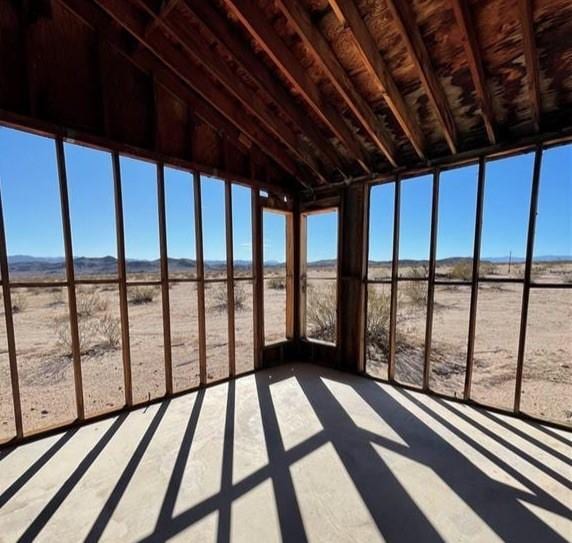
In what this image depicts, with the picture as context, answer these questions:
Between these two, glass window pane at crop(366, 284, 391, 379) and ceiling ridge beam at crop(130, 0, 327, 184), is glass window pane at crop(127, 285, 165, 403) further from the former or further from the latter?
glass window pane at crop(366, 284, 391, 379)

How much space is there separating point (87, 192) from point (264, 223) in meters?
2.44

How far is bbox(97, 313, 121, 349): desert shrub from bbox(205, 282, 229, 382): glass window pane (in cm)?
216

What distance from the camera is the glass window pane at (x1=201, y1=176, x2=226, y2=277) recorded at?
3.86 meters

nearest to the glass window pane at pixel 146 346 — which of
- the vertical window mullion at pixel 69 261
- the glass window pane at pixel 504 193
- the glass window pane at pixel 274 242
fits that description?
the vertical window mullion at pixel 69 261

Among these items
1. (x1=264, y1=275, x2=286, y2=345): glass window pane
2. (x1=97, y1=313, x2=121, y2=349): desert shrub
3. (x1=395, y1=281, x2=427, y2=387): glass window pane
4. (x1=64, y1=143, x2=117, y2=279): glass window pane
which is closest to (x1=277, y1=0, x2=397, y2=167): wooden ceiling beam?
(x1=64, y1=143, x2=117, y2=279): glass window pane

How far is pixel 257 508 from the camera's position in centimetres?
185

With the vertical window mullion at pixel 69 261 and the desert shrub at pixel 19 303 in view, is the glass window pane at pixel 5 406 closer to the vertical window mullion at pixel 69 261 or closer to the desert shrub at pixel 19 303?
the vertical window mullion at pixel 69 261

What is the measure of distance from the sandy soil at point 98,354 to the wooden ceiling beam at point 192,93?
2886 millimetres

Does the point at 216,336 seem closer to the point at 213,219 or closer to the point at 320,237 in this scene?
the point at 320,237

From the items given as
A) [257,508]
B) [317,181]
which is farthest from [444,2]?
[257,508]

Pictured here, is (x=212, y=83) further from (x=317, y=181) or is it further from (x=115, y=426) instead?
(x=115, y=426)

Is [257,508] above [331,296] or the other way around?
the other way around

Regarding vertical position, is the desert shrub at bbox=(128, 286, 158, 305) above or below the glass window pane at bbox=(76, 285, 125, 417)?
above

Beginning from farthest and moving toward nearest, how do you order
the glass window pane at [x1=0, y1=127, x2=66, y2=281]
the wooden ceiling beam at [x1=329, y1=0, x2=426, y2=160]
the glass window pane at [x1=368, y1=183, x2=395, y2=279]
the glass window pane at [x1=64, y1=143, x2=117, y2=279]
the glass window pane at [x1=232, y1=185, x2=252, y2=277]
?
the glass window pane at [x1=232, y1=185, x2=252, y2=277], the glass window pane at [x1=368, y1=183, x2=395, y2=279], the glass window pane at [x1=64, y1=143, x2=117, y2=279], the glass window pane at [x1=0, y1=127, x2=66, y2=281], the wooden ceiling beam at [x1=329, y1=0, x2=426, y2=160]
